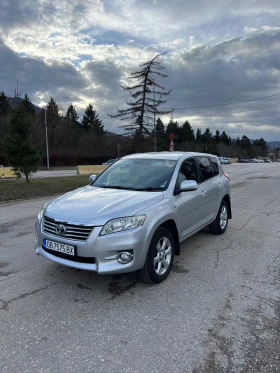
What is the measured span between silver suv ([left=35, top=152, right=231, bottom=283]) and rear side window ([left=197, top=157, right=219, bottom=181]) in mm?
287

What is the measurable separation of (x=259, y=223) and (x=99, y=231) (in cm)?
531

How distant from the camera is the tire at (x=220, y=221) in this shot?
632 cm

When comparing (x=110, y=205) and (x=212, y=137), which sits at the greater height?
(x=212, y=137)

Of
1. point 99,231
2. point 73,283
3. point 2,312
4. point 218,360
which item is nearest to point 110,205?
point 99,231

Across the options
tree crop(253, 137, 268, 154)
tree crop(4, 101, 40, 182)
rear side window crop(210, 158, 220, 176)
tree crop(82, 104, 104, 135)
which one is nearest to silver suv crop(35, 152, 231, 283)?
rear side window crop(210, 158, 220, 176)

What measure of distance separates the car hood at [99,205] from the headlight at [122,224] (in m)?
0.05

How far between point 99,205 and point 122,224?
453 millimetres

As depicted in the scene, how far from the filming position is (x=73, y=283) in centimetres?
406

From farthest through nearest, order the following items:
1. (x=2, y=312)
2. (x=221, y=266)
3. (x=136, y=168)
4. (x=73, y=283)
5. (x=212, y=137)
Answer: (x=212, y=137) → (x=136, y=168) → (x=221, y=266) → (x=73, y=283) → (x=2, y=312)

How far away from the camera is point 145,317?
329 centimetres

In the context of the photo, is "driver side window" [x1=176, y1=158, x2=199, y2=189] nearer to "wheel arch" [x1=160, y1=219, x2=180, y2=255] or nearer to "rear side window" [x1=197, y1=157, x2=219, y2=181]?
"rear side window" [x1=197, y1=157, x2=219, y2=181]

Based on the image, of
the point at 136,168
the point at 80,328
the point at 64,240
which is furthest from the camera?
the point at 136,168

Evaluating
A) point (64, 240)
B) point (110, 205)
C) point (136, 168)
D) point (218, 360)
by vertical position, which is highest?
point (136, 168)

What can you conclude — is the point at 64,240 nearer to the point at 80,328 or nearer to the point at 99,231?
the point at 99,231
